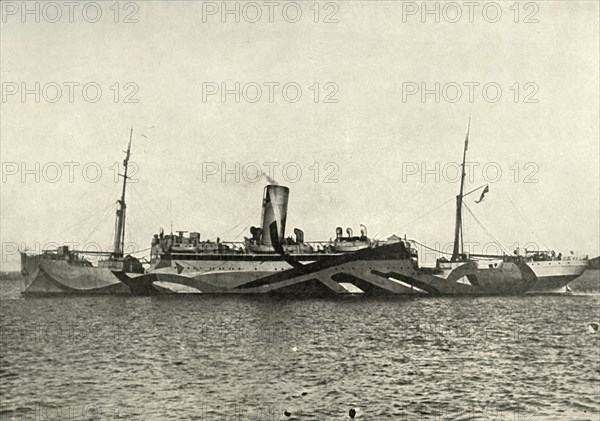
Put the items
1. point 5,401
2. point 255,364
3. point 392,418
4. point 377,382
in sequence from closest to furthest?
point 392,418, point 5,401, point 377,382, point 255,364

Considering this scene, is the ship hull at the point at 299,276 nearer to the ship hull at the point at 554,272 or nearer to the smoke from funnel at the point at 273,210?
the smoke from funnel at the point at 273,210

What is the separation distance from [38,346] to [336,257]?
2431cm

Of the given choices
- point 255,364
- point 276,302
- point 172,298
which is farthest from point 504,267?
point 255,364

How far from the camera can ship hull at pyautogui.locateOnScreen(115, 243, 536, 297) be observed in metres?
41.4

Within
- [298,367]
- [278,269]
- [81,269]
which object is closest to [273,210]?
[278,269]

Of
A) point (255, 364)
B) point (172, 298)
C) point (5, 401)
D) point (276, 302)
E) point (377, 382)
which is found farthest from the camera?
point (172, 298)

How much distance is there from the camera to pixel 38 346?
1928cm

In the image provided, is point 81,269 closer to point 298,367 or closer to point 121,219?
point 121,219

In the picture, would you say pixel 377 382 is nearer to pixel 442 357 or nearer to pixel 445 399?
pixel 445 399

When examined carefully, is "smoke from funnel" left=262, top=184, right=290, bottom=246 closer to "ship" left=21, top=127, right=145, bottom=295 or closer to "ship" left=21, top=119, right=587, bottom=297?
"ship" left=21, top=119, right=587, bottom=297

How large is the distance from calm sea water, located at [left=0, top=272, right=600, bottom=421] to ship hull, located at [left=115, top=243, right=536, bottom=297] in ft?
41.3

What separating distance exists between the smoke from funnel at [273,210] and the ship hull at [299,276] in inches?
102

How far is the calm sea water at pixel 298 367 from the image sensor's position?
1198 cm

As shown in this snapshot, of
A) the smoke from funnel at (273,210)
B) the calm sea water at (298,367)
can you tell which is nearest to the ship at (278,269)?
the smoke from funnel at (273,210)
